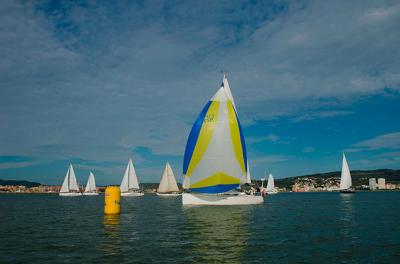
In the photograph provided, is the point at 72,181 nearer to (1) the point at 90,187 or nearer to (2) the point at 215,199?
(1) the point at 90,187

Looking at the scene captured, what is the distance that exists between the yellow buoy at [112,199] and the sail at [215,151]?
522 inches

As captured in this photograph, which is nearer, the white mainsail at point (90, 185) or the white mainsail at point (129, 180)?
the white mainsail at point (129, 180)

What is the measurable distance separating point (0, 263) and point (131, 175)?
420 feet

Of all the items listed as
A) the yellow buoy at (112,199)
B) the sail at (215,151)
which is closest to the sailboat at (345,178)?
the sail at (215,151)

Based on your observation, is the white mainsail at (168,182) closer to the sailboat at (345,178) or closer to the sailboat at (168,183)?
the sailboat at (168,183)

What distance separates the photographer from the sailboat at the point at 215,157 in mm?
50156

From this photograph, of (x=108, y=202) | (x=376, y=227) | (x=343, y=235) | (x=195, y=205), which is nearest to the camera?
(x=343, y=235)

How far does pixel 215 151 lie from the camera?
50.1m

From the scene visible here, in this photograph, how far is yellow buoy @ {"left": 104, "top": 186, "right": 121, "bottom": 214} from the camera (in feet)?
125

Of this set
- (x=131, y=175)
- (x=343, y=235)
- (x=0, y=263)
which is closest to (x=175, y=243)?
(x=0, y=263)

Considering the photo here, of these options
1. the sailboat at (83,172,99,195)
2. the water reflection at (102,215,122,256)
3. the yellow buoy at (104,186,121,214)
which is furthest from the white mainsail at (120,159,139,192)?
the water reflection at (102,215,122,256)

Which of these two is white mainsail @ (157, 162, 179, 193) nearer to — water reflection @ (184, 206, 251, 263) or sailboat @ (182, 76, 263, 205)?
sailboat @ (182, 76, 263, 205)

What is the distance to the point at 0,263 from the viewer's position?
1619 centimetres

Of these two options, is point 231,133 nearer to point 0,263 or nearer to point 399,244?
point 399,244
